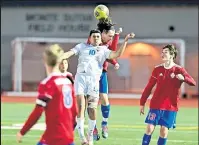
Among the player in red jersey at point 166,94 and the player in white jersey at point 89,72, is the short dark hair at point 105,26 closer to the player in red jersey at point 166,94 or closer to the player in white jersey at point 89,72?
the player in white jersey at point 89,72

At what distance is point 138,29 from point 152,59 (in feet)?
8.09

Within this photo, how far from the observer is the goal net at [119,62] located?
1330 inches

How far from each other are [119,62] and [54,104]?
28.1 m

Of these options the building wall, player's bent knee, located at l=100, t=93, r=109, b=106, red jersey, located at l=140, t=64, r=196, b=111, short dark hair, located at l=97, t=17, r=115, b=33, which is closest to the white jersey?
short dark hair, located at l=97, t=17, r=115, b=33

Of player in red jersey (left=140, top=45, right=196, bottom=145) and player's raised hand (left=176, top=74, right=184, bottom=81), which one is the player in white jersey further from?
player's raised hand (left=176, top=74, right=184, bottom=81)

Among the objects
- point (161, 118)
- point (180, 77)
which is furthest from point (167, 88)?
point (161, 118)

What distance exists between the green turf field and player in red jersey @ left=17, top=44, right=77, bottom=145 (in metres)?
5.49

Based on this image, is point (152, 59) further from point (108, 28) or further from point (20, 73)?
point (108, 28)

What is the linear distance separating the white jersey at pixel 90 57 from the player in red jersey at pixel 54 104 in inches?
154

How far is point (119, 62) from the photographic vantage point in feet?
115

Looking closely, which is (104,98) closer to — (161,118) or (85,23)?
(161,118)

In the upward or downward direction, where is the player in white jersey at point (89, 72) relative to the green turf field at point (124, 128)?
upward

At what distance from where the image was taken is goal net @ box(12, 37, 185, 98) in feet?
111

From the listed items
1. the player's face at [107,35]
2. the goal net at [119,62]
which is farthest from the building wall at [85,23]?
the player's face at [107,35]
